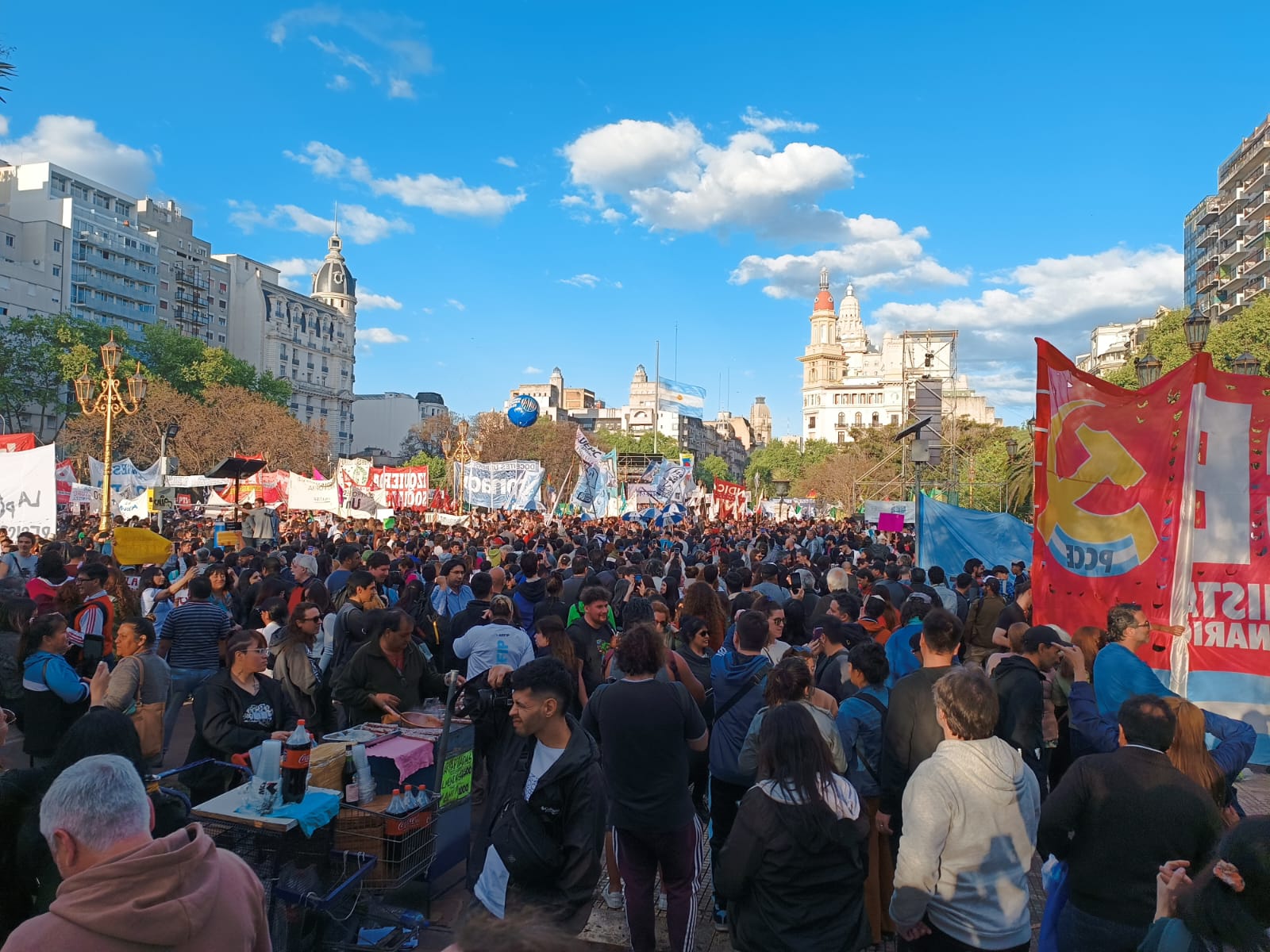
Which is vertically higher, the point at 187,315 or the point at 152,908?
the point at 187,315

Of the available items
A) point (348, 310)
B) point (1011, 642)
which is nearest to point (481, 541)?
point (1011, 642)

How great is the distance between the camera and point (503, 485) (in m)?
24.7

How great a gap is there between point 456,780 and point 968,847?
10.9 feet

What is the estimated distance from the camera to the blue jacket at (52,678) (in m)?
5.17

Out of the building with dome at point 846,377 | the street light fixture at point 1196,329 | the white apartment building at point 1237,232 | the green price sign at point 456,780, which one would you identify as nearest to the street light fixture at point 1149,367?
the street light fixture at point 1196,329

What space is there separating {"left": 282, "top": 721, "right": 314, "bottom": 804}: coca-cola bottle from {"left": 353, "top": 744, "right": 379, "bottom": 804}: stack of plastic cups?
54 centimetres

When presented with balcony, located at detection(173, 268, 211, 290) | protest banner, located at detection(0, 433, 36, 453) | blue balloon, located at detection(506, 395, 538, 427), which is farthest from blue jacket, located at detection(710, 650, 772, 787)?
balcony, located at detection(173, 268, 211, 290)

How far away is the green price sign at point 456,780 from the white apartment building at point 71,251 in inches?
3064

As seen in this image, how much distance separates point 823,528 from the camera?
2770cm

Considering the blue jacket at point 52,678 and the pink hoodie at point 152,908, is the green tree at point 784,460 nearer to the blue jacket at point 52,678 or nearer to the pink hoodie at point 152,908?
the blue jacket at point 52,678

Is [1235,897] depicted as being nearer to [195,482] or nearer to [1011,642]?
[1011,642]

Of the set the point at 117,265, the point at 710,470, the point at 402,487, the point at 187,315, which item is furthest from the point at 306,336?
the point at 402,487

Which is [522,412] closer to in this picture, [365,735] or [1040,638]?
[365,735]

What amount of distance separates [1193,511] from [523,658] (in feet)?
16.5
